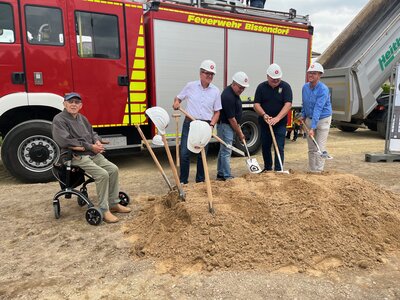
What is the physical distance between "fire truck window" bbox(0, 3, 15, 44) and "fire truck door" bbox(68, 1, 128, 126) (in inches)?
33.2

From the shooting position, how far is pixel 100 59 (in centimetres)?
586

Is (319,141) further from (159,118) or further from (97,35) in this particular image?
(97,35)

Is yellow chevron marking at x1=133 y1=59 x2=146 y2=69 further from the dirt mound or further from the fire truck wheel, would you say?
the dirt mound

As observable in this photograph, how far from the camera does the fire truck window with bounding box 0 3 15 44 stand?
5.20 m

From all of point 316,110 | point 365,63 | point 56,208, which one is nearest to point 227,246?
point 56,208

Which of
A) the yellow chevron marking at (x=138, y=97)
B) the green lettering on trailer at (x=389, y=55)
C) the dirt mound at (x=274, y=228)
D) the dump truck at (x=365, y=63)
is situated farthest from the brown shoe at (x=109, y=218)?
the green lettering on trailer at (x=389, y=55)

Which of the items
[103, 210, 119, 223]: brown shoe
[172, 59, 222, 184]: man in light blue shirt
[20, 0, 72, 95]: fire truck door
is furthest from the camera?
[20, 0, 72, 95]: fire truck door

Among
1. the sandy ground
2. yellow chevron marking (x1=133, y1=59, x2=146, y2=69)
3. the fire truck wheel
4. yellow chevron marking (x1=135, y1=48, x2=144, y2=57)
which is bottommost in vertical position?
the sandy ground

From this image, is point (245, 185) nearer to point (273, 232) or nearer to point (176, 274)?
point (273, 232)

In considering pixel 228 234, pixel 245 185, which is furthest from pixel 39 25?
pixel 228 234

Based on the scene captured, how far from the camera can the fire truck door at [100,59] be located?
18.6 ft

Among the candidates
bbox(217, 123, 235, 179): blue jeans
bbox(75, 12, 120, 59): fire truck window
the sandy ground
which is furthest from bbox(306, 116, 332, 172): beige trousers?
bbox(75, 12, 120, 59): fire truck window

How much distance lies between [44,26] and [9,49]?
2.09 feet

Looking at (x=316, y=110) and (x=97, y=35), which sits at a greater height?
(x=97, y=35)
